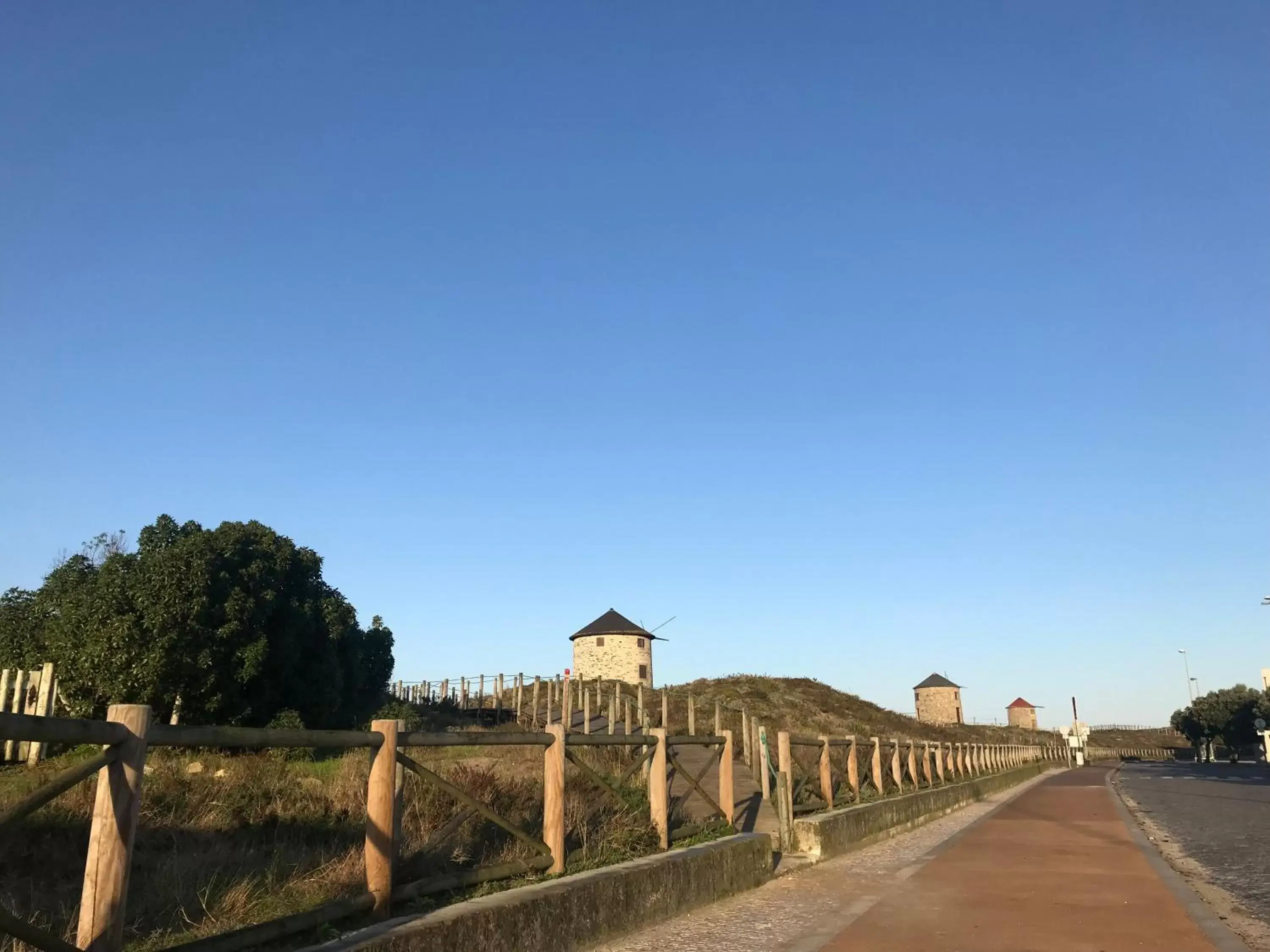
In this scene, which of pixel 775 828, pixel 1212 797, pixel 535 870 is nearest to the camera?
pixel 535 870

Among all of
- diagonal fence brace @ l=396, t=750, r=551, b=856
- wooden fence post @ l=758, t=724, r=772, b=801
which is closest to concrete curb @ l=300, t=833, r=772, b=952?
diagonal fence brace @ l=396, t=750, r=551, b=856

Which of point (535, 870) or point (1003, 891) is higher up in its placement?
point (535, 870)

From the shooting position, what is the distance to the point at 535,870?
6.48 m

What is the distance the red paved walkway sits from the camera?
21.2 ft

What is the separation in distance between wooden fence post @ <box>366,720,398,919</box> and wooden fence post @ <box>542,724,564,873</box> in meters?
1.77

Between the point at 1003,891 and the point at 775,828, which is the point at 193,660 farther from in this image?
the point at 1003,891

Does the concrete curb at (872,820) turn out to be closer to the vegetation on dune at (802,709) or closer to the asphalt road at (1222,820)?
the asphalt road at (1222,820)

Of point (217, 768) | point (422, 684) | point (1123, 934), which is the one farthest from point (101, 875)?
point (422, 684)

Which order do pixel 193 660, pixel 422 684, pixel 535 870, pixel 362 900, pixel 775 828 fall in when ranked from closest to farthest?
pixel 362 900
pixel 535 870
pixel 775 828
pixel 193 660
pixel 422 684

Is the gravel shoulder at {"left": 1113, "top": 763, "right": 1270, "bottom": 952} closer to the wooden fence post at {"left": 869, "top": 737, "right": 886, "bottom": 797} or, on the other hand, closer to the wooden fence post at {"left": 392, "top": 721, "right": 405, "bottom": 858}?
the wooden fence post at {"left": 869, "top": 737, "right": 886, "bottom": 797}

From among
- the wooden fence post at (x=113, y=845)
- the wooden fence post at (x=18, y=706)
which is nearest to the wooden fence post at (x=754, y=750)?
the wooden fence post at (x=18, y=706)

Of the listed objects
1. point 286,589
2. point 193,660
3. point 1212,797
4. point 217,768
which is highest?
point 286,589

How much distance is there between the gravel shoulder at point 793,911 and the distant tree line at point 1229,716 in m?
64.0

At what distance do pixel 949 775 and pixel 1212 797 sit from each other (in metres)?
6.45
